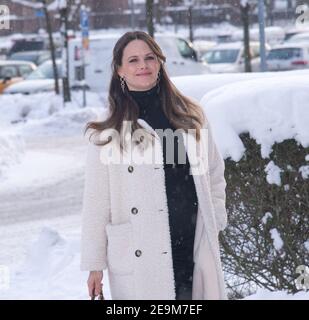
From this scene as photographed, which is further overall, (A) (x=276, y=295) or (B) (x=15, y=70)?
(B) (x=15, y=70)

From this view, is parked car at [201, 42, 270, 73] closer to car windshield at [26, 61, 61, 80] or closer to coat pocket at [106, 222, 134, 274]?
car windshield at [26, 61, 61, 80]

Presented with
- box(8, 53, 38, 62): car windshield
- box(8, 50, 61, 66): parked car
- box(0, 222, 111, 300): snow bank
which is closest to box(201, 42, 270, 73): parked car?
box(8, 50, 61, 66): parked car

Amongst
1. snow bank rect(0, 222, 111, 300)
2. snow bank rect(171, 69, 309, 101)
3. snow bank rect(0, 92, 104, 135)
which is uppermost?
snow bank rect(171, 69, 309, 101)

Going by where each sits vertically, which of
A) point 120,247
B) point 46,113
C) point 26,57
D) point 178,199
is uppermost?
point 178,199

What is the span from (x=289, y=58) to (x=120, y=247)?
79.9ft

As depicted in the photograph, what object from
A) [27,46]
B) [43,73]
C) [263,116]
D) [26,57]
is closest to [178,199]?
[263,116]

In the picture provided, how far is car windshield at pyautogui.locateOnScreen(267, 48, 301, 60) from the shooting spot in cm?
2773

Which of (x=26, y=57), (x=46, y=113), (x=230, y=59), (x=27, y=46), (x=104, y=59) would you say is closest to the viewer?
(x=46, y=113)

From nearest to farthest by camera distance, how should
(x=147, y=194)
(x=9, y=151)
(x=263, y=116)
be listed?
(x=147, y=194) → (x=263, y=116) → (x=9, y=151)

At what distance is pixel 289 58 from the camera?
2764cm

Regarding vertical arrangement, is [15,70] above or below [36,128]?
above

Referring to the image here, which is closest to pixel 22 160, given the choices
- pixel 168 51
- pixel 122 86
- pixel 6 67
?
pixel 168 51

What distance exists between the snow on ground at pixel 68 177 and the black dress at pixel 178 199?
138cm

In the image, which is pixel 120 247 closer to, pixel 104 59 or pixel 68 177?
pixel 68 177
